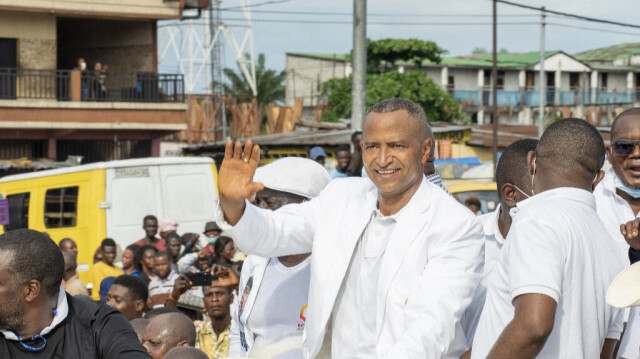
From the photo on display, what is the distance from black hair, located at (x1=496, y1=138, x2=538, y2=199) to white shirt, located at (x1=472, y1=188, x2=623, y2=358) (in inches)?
50.5

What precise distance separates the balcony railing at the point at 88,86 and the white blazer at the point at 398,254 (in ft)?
75.2

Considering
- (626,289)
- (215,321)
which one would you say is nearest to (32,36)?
(215,321)

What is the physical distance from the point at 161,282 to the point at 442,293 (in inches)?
280

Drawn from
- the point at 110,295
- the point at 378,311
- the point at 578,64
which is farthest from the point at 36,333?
the point at 578,64

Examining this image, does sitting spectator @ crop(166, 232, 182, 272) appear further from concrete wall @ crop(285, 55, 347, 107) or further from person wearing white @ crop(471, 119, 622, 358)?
concrete wall @ crop(285, 55, 347, 107)

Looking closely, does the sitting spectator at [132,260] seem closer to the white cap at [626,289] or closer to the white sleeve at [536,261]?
the white sleeve at [536,261]

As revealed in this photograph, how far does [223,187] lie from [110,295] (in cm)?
437

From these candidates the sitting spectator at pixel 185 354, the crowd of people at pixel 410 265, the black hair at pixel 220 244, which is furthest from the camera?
the black hair at pixel 220 244

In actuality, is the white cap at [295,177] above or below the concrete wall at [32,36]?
below

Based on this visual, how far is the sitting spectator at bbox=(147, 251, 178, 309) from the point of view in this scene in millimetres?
10211

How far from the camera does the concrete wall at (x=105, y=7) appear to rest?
26078mm

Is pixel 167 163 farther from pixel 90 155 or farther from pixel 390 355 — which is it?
pixel 90 155

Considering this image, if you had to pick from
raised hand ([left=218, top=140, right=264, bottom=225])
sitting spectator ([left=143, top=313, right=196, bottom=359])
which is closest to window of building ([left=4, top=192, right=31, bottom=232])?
sitting spectator ([left=143, top=313, right=196, bottom=359])

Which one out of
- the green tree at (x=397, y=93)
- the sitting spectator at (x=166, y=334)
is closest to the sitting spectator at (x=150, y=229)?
the sitting spectator at (x=166, y=334)
